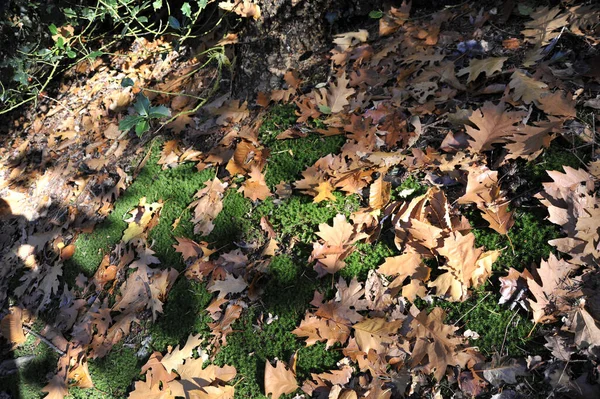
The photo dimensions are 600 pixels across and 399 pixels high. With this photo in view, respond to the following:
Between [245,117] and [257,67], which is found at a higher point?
[257,67]

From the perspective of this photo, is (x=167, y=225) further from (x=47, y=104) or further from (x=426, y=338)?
(x=47, y=104)

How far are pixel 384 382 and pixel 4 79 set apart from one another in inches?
216

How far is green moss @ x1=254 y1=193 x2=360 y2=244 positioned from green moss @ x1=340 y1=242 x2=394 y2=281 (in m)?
0.24

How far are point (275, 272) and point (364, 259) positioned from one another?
0.50m

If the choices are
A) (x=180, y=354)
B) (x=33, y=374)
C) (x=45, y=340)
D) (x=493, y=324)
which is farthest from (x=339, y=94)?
(x=33, y=374)

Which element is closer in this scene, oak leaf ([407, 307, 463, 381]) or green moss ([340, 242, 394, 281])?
oak leaf ([407, 307, 463, 381])

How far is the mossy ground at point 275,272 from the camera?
1.80 meters

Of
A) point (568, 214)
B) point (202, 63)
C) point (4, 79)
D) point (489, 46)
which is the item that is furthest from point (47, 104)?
point (568, 214)

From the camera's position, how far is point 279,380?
1.97 m

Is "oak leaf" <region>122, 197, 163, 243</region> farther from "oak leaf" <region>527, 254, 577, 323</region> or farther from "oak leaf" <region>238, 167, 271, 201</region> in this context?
"oak leaf" <region>527, 254, 577, 323</region>

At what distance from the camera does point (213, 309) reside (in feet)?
7.69

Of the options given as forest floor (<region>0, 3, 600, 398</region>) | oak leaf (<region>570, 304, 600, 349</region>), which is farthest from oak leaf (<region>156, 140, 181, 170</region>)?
oak leaf (<region>570, 304, 600, 349</region>)

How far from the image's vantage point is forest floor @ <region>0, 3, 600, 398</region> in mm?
1733

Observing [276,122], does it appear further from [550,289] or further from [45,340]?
→ [45,340]
